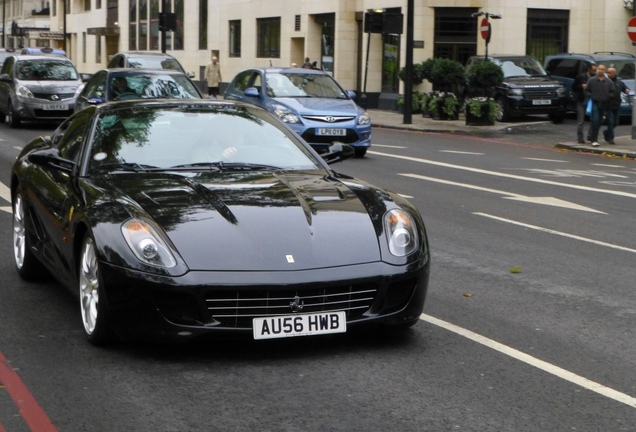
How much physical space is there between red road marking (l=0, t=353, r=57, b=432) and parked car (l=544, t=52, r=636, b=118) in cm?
2778

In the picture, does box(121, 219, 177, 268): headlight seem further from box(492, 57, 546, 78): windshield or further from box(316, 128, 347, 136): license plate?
box(492, 57, 546, 78): windshield

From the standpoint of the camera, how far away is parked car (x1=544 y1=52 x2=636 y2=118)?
3256cm

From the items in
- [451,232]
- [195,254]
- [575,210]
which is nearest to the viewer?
[195,254]

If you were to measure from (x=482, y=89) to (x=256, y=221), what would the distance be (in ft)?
83.8

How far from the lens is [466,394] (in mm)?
5660

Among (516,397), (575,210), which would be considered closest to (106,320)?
(516,397)

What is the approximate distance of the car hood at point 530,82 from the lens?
105ft

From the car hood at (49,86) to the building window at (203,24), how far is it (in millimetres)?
34235

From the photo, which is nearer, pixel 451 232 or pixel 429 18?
pixel 451 232

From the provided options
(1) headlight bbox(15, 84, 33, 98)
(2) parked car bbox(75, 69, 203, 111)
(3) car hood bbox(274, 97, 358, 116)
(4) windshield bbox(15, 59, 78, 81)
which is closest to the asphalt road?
(2) parked car bbox(75, 69, 203, 111)

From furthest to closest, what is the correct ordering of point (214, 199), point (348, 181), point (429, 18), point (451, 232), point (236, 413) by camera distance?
1. point (429, 18)
2. point (451, 232)
3. point (348, 181)
4. point (214, 199)
5. point (236, 413)

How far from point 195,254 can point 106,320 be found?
62 cm

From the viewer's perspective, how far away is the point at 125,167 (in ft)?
24.0

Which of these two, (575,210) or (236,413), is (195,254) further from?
(575,210)
